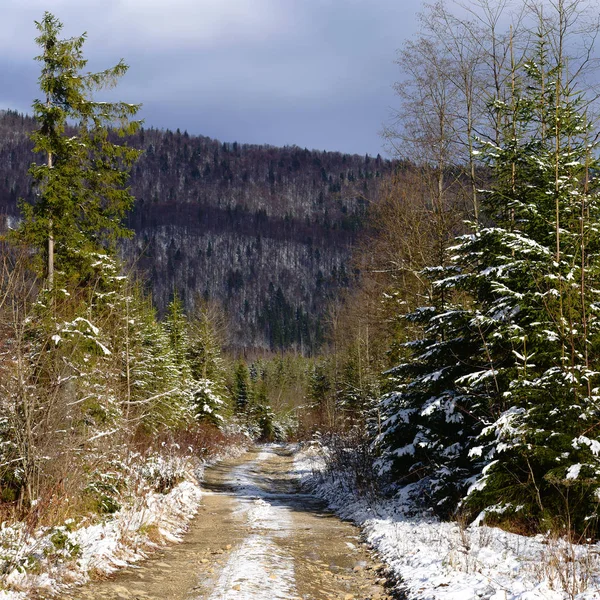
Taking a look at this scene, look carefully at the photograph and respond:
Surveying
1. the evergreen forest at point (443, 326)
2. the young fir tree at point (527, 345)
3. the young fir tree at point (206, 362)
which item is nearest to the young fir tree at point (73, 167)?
the evergreen forest at point (443, 326)

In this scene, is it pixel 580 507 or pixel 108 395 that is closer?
pixel 580 507

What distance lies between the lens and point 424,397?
11320mm

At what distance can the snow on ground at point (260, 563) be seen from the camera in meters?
6.89

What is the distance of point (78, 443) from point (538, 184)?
930 centimetres

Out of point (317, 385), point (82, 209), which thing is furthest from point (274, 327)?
point (82, 209)

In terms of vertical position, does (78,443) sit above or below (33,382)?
below

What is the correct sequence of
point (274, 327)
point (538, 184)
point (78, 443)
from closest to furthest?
point (78, 443)
point (538, 184)
point (274, 327)

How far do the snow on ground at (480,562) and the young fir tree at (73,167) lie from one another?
10671 mm

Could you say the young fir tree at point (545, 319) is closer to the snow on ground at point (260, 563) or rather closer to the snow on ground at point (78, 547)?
the snow on ground at point (260, 563)

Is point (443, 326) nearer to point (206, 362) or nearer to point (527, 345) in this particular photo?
point (527, 345)

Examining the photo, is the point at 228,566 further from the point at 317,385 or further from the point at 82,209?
the point at 317,385

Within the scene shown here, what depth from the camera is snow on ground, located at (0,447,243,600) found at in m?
6.43

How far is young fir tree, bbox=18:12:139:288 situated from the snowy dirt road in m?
7.96

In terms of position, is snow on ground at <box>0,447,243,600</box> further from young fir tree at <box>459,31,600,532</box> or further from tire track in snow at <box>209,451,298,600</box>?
young fir tree at <box>459,31,600,532</box>
